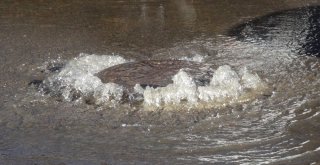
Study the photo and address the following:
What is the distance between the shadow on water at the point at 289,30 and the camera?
681 centimetres

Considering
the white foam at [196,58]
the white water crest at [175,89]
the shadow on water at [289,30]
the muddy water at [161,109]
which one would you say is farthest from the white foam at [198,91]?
the shadow on water at [289,30]

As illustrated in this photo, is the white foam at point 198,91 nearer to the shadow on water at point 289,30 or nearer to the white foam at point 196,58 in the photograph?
the white foam at point 196,58

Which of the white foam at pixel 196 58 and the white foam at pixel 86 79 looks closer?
the white foam at pixel 86 79

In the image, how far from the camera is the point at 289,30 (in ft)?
24.7

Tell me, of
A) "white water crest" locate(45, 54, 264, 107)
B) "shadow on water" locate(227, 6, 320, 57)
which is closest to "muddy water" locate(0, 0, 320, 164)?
"shadow on water" locate(227, 6, 320, 57)

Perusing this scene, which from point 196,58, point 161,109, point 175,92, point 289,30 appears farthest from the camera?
point 289,30

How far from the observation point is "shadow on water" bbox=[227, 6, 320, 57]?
681 cm

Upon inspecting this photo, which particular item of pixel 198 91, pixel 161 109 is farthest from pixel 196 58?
pixel 161 109

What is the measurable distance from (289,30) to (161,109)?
3320 millimetres

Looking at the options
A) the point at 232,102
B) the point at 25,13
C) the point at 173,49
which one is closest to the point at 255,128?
the point at 232,102

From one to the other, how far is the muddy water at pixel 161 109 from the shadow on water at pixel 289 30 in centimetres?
2

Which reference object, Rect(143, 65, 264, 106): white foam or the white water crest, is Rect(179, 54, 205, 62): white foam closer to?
the white water crest

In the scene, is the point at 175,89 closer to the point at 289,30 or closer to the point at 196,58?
the point at 196,58

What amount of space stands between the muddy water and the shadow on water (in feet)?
0.05
